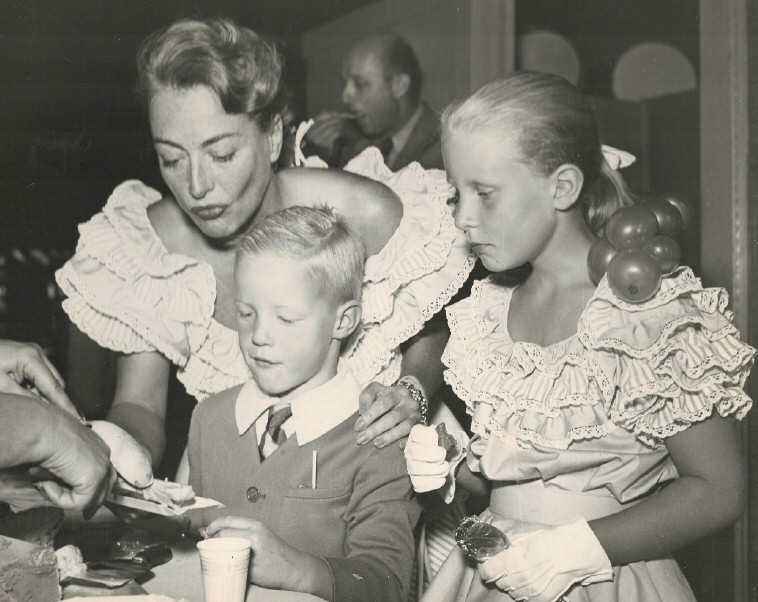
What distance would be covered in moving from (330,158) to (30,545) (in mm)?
1779

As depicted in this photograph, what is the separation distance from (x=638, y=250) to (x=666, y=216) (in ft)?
0.67

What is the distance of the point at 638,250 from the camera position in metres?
1.48

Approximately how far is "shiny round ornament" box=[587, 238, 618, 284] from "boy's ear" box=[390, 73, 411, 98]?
6.61 feet

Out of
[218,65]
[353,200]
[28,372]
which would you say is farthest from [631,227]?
[28,372]

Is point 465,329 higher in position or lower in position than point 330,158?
lower

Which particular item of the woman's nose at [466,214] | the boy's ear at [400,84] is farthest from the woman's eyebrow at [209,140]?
the boy's ear at [400,84]

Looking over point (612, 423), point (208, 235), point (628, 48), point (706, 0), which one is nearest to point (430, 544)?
point (612, 423)

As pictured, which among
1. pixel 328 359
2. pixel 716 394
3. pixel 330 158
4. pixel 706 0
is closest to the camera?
pixel 716 394

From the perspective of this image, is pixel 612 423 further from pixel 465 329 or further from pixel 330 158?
pixel 330 158

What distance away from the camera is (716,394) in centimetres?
140

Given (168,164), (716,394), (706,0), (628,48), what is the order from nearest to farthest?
(716,394) → (168,164) → (706,0) → (628,48)

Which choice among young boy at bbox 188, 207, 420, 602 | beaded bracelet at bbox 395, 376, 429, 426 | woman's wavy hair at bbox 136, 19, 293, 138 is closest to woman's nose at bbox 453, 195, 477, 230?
young boy at bbox 188, 207, 420, 602

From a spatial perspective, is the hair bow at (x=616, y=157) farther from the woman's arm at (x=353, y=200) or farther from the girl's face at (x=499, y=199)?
the woman's arm at (x=353, y=200)

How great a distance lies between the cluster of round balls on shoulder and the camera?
1.45 m
